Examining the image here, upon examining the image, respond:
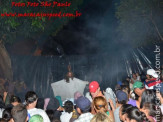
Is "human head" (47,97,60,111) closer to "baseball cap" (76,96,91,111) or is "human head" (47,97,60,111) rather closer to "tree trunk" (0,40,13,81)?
"baseball cap" (76,96,91,111)

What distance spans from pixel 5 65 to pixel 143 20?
25.3ft

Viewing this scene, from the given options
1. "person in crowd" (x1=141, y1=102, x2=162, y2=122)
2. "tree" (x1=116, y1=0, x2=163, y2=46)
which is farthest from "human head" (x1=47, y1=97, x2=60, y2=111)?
"tree" (x1=116, y1=0, x2=163, y2=46)

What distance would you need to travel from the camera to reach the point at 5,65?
33.4ft

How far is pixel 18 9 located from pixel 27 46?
21.8ft

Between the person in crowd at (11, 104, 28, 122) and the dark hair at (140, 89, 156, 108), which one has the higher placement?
the dark hair at (140, 89, 156, 108)

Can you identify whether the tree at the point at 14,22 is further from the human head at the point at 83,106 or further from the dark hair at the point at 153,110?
the dark hair at the point at 153,110

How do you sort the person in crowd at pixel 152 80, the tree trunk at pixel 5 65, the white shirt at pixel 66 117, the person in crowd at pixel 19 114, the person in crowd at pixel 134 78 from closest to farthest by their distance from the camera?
the person in crowd at pixel 19 114, the white shirt at pixel 66 117, the person in crowd at pixel 152 80, the person in crowd at pixel 134 78, the tree trunk at pixel 5 65

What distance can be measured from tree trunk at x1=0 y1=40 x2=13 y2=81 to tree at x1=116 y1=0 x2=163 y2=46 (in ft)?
23.7

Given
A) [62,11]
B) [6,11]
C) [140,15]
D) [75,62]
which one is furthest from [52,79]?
[140,15]

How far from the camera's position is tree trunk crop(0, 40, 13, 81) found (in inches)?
388

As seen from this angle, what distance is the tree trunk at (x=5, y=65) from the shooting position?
9857mm

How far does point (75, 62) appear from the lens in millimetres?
11148

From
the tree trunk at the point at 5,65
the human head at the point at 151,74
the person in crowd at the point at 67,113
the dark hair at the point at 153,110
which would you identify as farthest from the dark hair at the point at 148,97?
the tree trunk at the point at 5,65

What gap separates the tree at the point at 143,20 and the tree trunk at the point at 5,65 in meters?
7.23
